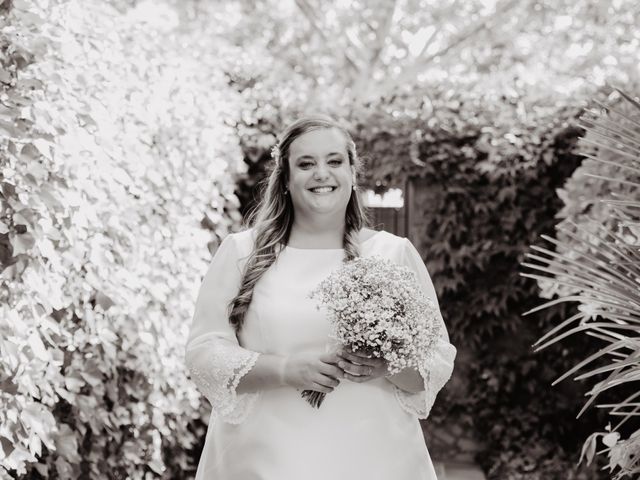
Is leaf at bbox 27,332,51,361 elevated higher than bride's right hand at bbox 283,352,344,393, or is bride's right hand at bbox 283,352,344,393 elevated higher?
bride's right hand at bbox 283,352,344,393

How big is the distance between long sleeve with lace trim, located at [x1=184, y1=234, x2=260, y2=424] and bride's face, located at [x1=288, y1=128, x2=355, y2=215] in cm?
30

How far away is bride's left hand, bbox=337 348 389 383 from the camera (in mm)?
2381

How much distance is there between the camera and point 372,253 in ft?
9.22

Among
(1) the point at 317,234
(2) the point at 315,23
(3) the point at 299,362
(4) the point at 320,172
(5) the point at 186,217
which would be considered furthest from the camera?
(2) the point at 315,23

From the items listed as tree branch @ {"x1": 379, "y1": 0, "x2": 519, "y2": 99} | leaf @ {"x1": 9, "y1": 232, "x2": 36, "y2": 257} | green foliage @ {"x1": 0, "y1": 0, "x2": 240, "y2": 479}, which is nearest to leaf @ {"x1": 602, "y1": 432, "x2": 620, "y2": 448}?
green foliage @ {"x1": 0, "y1": 0, "x2": 240, "y2": 479}

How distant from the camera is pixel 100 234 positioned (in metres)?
3.60

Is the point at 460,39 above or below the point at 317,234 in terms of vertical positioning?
above

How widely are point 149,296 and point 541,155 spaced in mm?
3139

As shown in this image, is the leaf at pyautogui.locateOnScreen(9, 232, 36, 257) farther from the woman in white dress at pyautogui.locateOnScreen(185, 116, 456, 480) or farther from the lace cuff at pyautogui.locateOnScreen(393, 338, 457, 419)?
the lace cuff at pyautogui.locateOnScreen(393, 338, 457, 419)

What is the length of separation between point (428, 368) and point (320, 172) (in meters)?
0.69

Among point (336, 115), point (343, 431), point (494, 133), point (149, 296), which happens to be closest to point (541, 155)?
point (494, 133)

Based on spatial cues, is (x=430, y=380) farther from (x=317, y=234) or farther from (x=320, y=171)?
(x=320, y=171)

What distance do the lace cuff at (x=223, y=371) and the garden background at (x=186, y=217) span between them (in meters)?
0.67

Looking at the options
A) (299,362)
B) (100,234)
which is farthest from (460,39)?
(299,362)
